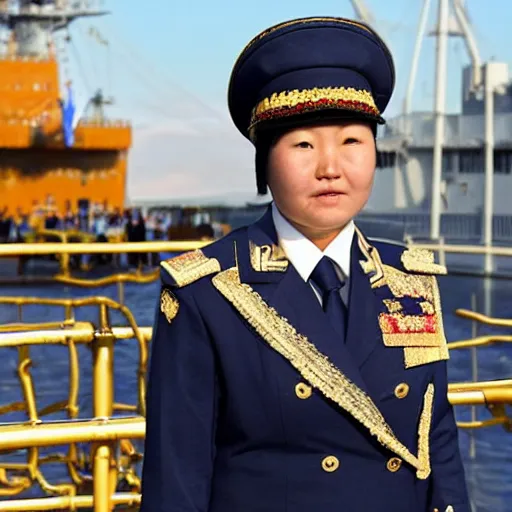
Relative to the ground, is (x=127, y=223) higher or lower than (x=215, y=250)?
higher

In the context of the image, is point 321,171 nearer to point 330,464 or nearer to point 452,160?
point 330,464

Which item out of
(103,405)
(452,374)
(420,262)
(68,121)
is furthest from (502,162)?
(420,262)

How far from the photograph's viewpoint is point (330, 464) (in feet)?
5.63

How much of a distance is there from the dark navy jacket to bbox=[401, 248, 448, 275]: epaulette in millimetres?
184

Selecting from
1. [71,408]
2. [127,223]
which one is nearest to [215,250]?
[71,408]

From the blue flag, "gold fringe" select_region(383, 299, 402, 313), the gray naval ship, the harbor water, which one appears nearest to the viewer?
"gold fringe" select_region(383, 299, 402, 313)

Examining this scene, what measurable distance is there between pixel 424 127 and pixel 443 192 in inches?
118

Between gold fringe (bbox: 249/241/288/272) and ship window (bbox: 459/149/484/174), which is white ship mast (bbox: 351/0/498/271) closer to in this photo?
ship window (bbox: 459/149/484/174)

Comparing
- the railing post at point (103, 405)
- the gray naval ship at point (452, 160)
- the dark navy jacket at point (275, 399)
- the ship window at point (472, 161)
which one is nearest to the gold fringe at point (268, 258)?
the dark navy jacket at point (275, 399)

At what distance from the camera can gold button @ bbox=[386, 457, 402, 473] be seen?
1760 mm

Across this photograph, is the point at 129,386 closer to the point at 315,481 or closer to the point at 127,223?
the point at 315,481

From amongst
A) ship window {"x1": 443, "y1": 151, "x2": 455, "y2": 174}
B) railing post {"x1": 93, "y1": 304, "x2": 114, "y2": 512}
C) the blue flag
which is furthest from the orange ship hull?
railing post {"x1": 93, "y1": 304, "x2": 114, "y2": 512}

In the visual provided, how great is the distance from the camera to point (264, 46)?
1757mm

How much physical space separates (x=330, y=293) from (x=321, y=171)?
0.24m
